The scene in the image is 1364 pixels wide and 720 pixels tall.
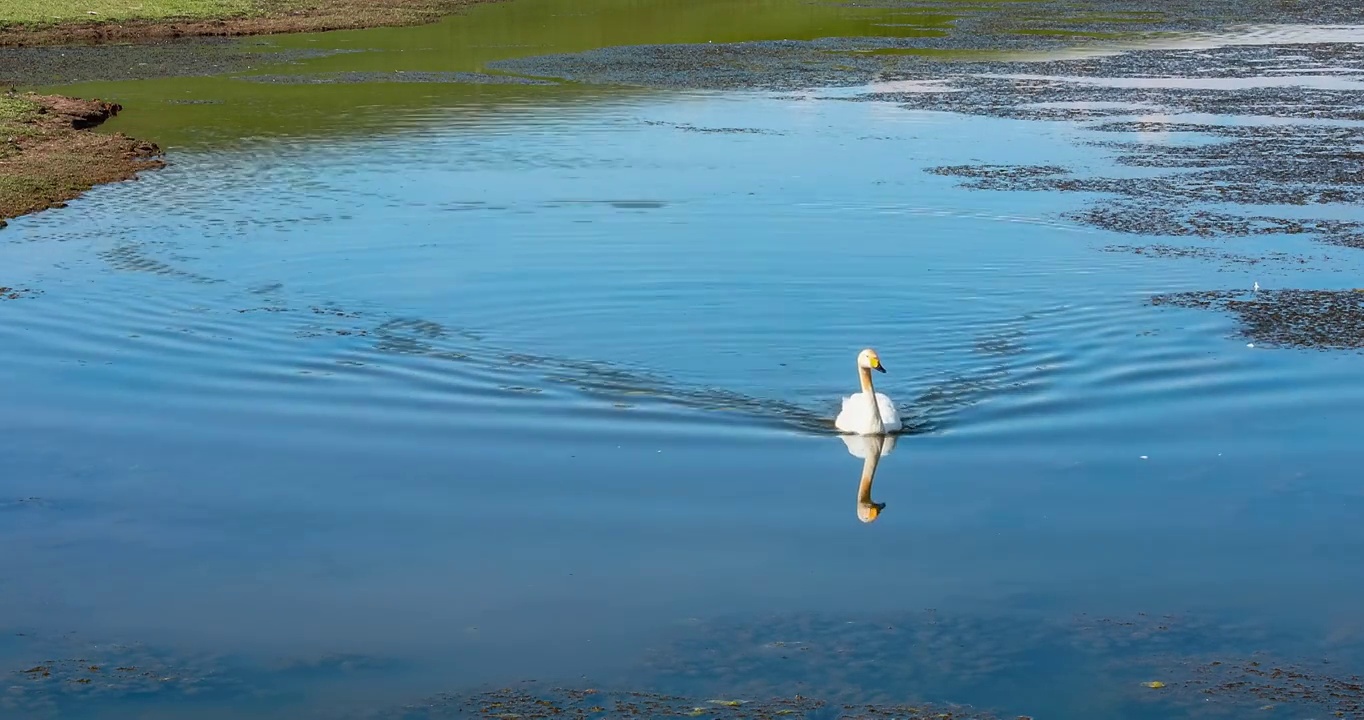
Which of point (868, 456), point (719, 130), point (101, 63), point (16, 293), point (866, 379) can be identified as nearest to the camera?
point (868, 456)

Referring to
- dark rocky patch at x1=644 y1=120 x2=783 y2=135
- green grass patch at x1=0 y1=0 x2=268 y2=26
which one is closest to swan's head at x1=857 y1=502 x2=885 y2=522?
dark rocky patch at x1=644 y1=120 x2=783 y2=135

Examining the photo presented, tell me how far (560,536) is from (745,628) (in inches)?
69.1

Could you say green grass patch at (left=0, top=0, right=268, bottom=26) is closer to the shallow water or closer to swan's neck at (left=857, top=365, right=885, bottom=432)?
the shallow water

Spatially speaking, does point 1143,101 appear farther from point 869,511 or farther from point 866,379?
point 869,511

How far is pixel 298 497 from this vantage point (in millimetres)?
10359

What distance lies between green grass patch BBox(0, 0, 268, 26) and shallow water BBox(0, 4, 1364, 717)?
2728cm

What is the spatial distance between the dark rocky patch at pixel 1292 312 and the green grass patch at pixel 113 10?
3685cm

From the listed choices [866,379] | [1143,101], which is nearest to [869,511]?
[866,379]

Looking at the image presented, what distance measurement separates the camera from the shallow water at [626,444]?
8.26 m

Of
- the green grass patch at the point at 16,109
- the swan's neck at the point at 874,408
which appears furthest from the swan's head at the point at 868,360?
the green grass patch at the point at 16,109

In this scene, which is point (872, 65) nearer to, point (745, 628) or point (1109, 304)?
point (1109, 304)

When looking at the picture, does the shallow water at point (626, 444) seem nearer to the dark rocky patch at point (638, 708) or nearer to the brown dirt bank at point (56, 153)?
the dark rocky patch at point (638, 708)

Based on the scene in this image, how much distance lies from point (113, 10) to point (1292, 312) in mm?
39681

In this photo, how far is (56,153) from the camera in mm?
23938
